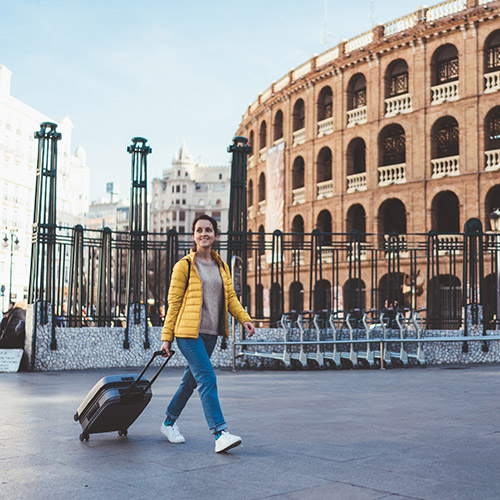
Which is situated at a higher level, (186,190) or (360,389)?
(186,190)

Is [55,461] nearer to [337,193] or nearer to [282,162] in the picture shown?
[337,193]

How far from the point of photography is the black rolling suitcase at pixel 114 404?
224 inches

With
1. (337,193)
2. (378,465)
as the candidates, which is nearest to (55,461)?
(378,465)

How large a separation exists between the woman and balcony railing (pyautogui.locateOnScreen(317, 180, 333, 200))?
3189cm

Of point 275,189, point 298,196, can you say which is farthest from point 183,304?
point 275,189

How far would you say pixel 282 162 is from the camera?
4084cm

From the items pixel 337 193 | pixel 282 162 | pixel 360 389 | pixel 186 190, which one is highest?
pixel 186 190

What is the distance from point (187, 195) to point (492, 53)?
100m

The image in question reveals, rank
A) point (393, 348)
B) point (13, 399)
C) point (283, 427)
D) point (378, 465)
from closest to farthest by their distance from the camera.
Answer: point (378, 465) → point (283, 427) → point (13, 399) → point (393, 348)

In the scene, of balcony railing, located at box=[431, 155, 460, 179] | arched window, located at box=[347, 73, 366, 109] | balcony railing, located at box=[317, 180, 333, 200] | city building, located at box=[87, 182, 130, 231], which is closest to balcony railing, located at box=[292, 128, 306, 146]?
balcony railing, located at box=[317, 180, 333, 200]

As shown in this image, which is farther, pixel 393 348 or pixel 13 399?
pixel 393 348

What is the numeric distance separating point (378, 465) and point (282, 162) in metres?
36.7

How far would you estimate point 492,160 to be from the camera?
1200 inches

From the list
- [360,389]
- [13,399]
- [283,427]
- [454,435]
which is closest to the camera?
[454,435]
